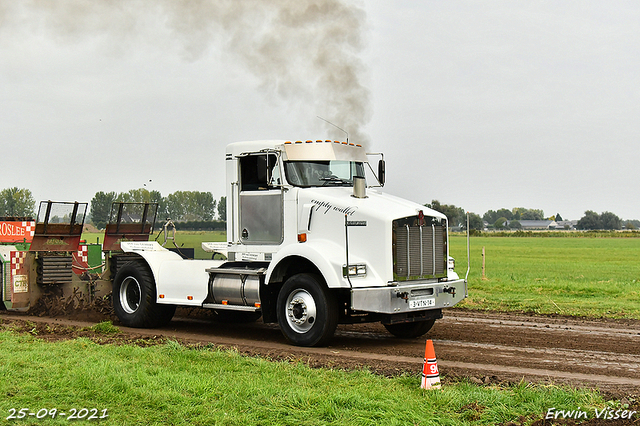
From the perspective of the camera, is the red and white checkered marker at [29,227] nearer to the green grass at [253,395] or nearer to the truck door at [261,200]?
the truck door at [261,200]

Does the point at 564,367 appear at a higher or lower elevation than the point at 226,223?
lower

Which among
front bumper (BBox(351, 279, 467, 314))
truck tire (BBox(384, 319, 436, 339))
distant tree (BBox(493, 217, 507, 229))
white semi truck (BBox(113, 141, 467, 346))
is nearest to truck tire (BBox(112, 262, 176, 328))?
white semi truck (BBox(113, 141, 467, 346))

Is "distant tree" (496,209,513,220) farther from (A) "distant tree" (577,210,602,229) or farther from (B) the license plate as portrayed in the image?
(B) the license plate

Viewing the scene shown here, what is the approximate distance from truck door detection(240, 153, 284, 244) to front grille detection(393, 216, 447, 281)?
83.5 inches

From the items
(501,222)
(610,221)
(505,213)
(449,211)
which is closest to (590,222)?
(610,221)

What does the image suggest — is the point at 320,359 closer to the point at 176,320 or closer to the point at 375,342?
the point at 375,342

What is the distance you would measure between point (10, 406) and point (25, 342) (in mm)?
4225

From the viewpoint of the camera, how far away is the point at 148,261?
502 inches

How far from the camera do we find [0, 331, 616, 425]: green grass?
19.9 feet

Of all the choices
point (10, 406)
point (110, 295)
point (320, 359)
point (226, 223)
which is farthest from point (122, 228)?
point (10, 406)

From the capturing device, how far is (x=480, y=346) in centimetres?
1052

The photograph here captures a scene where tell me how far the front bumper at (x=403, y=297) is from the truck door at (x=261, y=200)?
205 centimetres

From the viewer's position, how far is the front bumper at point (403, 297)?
32.2 feet

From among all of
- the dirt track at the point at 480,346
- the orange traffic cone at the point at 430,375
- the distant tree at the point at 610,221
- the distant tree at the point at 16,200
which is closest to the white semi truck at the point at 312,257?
the dirt track at the point at 480,346
